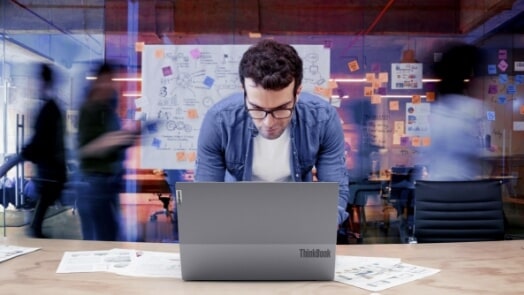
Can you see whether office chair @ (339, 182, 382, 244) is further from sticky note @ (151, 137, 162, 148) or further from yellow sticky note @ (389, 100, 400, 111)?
sticky note @ (151, 137, 162, 148)

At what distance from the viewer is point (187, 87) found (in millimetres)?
4250

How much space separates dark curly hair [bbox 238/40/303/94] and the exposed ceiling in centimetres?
254

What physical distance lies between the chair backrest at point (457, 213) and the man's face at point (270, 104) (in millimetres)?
942

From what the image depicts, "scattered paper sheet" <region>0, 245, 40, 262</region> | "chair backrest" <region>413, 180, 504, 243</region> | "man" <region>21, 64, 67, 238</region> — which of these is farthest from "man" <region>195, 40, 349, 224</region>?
"man" <region>21, 64, 67, 238</region>

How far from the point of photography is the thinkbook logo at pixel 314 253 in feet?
4.18

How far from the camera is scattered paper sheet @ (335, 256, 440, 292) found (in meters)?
1.33

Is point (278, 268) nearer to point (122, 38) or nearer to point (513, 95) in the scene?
point (122, 38)

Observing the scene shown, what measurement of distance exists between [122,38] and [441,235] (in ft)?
10.9

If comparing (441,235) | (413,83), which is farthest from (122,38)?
(441,235)

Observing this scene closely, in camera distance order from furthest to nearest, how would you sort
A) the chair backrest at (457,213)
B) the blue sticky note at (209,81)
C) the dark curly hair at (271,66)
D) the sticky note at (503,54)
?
the sticky note at (503,54) < the blue sticky note at (209,81) < the chair backrest at (457,213) < the dark curly hair at (271,66)

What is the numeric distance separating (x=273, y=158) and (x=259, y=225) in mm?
944

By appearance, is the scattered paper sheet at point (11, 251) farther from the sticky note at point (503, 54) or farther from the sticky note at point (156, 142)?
the sticky note at point (503, 54)

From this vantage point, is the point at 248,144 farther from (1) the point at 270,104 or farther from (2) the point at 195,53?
(2) the point at 195,53

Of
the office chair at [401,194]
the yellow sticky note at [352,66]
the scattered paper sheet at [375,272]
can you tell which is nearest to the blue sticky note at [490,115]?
the office chair at [401,194]
